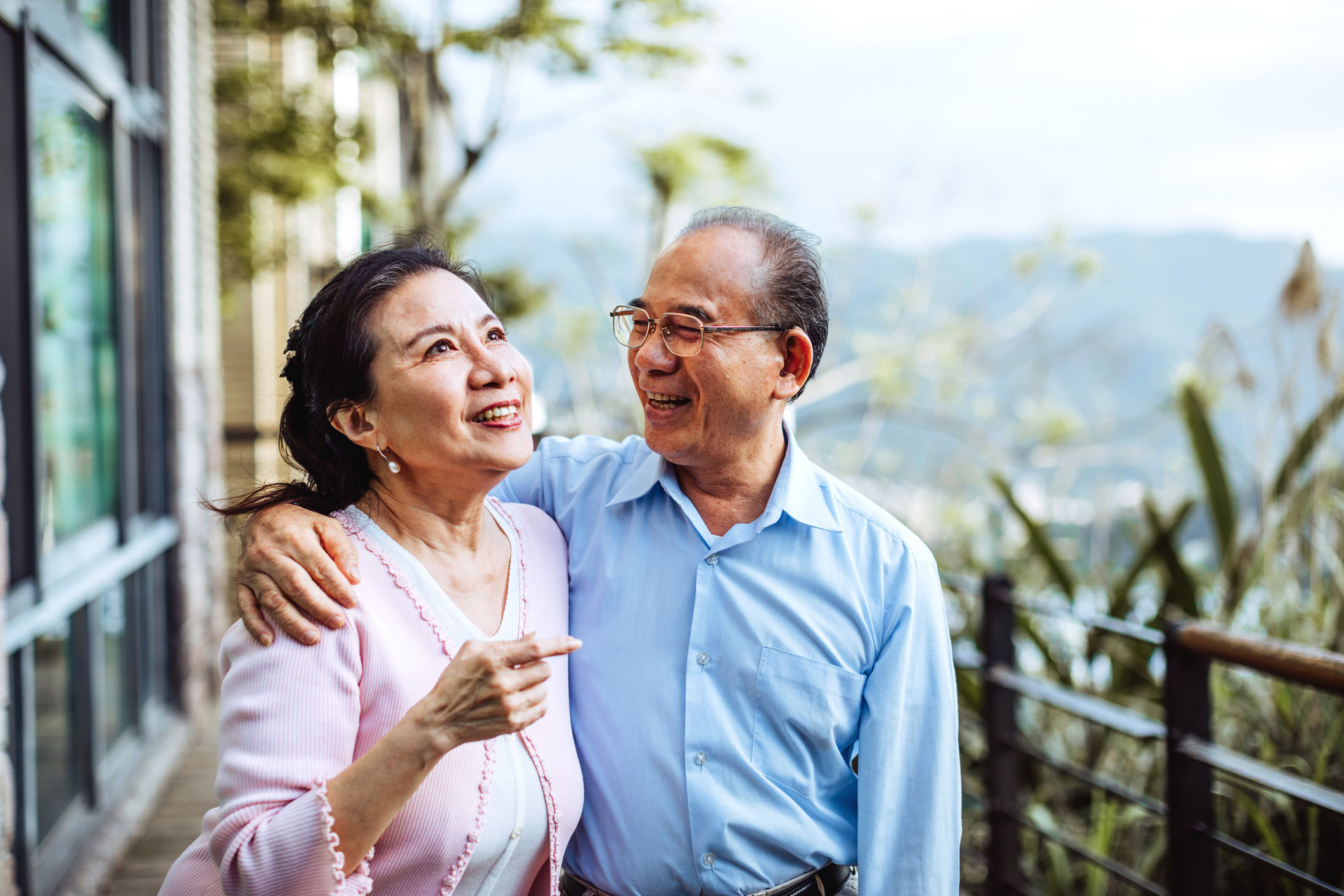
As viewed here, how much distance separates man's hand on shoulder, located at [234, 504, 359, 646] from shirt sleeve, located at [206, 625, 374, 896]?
0.03 meters

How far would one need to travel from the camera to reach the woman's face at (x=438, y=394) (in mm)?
1413

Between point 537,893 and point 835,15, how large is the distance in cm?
2125

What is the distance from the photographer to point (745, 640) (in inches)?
59.9

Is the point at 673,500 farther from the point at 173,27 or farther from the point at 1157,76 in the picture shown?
the point at 1157,76

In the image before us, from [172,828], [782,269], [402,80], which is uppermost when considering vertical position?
[402,80]

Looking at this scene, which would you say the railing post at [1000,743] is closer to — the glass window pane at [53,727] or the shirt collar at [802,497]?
the shirt collar at [802,497]

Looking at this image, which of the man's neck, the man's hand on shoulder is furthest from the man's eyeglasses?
the man's hand on shoulder

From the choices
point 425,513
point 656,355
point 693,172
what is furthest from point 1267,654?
point 693,172

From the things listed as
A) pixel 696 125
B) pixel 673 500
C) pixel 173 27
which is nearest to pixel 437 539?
pixel 673 500

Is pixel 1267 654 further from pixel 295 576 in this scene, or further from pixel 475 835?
pixel 295 576

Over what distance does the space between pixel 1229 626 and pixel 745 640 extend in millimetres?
2285

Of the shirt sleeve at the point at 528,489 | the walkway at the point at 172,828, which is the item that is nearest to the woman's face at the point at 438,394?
the shirt sleeve at the point at 528,489

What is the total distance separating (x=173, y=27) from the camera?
442 centimetres

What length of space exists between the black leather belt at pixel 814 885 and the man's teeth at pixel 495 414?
732mm
